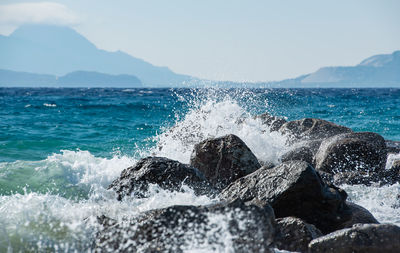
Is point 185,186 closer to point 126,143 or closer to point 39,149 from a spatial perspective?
point 39,149

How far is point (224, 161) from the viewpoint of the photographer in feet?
20.3

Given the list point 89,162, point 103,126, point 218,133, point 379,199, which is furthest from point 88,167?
point 103,126

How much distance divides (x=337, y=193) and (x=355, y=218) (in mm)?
289

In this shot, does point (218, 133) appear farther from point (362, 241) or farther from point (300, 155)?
point (362, 241)

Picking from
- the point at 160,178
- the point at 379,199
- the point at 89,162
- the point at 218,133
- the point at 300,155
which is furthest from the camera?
the point at 218,133

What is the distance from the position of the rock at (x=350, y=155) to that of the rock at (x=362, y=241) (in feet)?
10.6

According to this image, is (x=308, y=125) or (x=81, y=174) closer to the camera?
(x=81, y=174)

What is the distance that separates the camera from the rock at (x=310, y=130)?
30.6 feet

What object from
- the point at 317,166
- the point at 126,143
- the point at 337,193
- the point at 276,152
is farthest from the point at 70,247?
the point at 126,143

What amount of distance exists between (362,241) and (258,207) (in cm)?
85

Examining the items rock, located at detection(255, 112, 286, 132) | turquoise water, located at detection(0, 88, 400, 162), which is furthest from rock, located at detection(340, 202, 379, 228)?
turquoise water, located at detection(0, 88, 400, 162)

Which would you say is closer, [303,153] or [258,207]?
[258,207]

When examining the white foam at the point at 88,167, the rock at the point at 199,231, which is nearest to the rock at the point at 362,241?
the rock at the point at 199,231

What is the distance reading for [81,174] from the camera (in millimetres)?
7730
